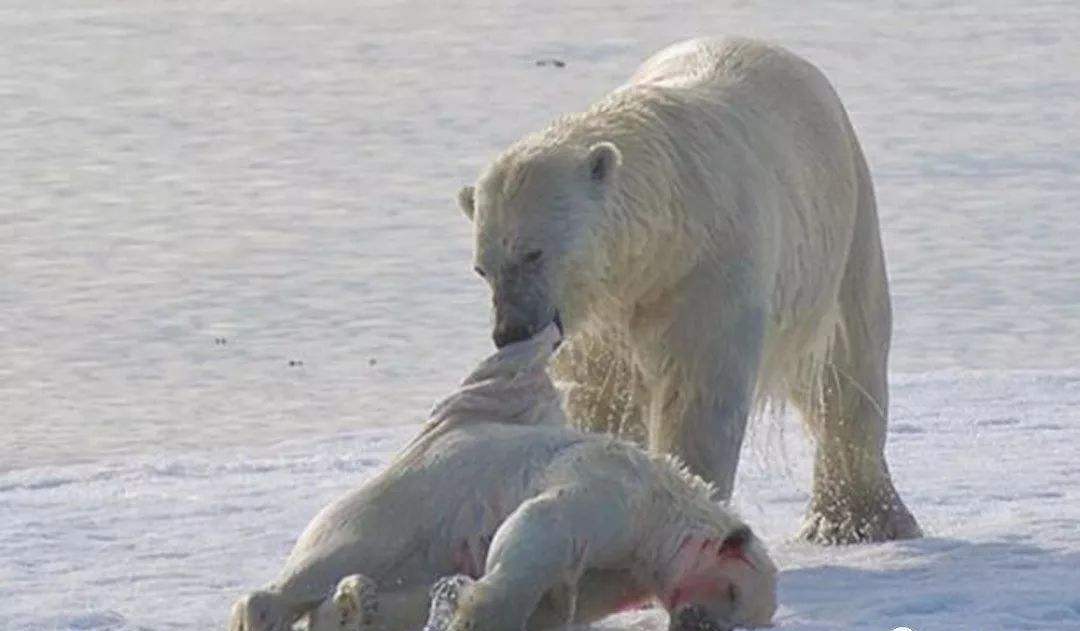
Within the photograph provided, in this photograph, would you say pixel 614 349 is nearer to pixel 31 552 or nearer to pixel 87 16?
pixel 31 552

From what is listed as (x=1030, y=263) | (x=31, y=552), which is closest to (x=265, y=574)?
(x=31, y=552)

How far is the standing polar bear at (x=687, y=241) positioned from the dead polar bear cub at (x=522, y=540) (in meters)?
0.44

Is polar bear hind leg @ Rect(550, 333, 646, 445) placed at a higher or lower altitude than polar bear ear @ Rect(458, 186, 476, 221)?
lower

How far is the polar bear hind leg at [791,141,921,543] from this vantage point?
6629 millimetres

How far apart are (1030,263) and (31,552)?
4.83 metres

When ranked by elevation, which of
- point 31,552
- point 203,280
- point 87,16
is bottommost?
point 87,16

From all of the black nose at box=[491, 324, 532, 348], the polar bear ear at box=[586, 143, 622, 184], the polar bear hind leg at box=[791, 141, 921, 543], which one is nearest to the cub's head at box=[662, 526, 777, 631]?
the black nose at box=[491, 324, 532, 348]

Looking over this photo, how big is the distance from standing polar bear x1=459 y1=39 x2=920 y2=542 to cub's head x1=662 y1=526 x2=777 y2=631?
2.27ft

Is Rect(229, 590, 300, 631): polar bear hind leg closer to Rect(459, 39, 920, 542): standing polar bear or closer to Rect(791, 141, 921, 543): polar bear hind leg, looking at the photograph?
Rect(459, 39, 920, 542): standing polar bear

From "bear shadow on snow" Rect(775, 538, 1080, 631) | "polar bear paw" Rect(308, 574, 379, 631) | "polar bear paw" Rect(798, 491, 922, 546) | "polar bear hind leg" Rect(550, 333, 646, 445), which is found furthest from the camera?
"polar bear paw" Rect(798, 491, 922, 546)

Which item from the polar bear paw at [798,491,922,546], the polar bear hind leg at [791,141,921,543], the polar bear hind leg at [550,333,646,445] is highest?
the polar bear hind leg at [550,333,646,445]

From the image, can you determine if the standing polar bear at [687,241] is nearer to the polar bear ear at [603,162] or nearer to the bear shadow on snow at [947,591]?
the polar bear ear at [603,162]

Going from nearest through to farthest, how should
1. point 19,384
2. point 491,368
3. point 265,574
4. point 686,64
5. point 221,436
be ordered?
point 491,368 → point 265,574 → point 686,64 → point 221,436 → point 19,384

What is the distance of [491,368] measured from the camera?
5.21 m
